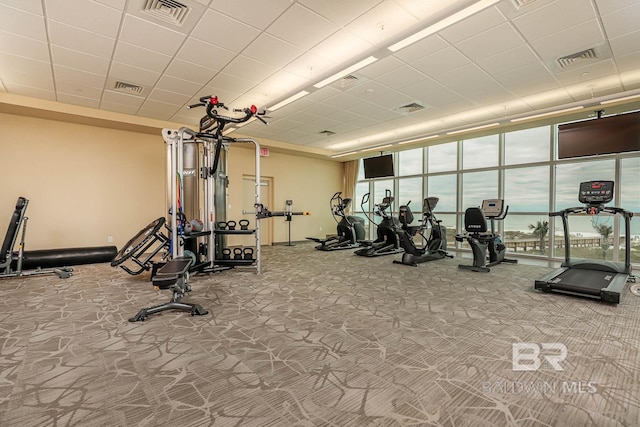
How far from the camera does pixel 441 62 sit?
14.5 ft

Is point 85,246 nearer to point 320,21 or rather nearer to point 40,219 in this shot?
point 40,219

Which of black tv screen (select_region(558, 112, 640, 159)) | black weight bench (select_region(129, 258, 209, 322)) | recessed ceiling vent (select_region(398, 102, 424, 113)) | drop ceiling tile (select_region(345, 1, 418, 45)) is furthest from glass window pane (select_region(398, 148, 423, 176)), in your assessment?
black weight bench (select_region(129, 258, 209, 322))

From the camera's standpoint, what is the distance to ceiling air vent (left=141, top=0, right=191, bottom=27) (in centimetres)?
320

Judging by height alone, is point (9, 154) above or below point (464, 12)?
below

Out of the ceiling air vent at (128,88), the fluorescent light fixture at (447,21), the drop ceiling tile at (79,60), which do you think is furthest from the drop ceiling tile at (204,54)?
the fluorescent light fixture at (447,21)

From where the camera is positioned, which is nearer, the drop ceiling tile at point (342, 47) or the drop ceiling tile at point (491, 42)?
the drop ceiling tile at point (491, 42)

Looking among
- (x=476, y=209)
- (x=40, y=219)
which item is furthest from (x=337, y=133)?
(x=40, y=219)

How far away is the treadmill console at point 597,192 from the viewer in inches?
186

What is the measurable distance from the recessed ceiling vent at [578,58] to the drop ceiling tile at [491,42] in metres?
1.03

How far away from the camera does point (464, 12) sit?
298 centimetres

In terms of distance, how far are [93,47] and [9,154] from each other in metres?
4.06

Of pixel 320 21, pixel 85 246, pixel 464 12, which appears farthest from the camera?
pixel 85 246

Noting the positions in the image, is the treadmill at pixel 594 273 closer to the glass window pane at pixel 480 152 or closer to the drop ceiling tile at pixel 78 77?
the glass window pane at pixel 480 152

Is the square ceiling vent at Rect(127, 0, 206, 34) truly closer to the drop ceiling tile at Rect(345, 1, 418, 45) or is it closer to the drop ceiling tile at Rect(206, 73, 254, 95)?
the drop ceiling tile at Rect(206, 73, 254, 95)
